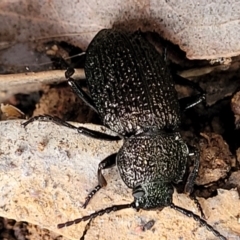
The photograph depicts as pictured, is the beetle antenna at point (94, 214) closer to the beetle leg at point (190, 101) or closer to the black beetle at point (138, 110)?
the black beetle at point (138, 110)

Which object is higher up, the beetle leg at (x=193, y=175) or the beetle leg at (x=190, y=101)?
the beetle leg at (x=190, y=101)

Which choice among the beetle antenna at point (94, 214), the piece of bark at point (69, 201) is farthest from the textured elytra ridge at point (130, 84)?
the beetle antenna at point (94, 214)

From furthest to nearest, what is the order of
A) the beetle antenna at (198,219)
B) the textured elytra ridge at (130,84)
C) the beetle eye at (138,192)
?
the textured elytra ridge at (130,84)
the beetle eye at (138,192)
the beetle antenna at (198,219)

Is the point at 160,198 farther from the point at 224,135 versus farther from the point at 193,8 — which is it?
the point at 193,8

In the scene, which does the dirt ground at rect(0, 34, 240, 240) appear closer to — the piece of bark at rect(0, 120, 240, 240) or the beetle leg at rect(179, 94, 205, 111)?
the beetle leg at rect(179, 94, 205, 111)

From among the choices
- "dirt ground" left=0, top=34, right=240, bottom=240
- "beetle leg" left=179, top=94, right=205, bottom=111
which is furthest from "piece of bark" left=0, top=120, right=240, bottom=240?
"beetle leg" left=179, top=94, right=205, bottom=111

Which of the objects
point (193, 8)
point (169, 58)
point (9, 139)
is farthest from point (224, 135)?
point (9, 139)

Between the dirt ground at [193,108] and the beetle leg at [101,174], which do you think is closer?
the beetle leg at [101,174]

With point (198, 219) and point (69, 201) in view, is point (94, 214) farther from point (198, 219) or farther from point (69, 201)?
point (198, 219)
